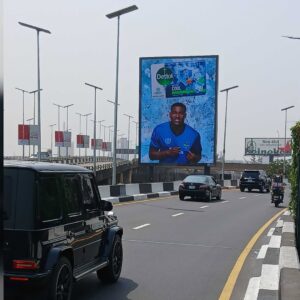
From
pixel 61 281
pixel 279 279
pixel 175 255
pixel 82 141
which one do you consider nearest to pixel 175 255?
pixel 175 255

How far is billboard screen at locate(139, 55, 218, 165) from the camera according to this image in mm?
48406

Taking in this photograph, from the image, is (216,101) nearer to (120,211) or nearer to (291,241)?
(120,211)

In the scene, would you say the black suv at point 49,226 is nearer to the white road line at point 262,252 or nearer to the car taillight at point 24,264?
the car taillight at point 24,264

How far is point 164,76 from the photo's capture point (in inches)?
1933

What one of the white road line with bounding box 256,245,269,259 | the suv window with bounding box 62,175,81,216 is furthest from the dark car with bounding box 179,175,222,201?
the suv window with bounding box 62,175,81,216

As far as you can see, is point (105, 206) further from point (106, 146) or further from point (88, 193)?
point (106, 146)

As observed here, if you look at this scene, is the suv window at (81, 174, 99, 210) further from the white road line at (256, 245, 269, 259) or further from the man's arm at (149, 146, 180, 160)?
the man's arm at (149, 146, 180, 160)

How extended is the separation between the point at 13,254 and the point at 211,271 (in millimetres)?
4679

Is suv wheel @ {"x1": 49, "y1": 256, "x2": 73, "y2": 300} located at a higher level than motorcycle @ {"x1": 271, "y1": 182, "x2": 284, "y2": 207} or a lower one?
higher

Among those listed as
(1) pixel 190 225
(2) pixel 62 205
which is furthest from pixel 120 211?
(2) pixel 62 205

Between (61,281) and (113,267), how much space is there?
6.82ft

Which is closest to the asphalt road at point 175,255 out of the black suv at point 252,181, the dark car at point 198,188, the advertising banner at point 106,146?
the dark car at point 198,188

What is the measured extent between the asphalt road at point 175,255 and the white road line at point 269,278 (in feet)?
1.16

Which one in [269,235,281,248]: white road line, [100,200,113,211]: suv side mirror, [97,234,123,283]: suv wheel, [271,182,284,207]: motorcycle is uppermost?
[100,200,113,211]: suv side mirror
